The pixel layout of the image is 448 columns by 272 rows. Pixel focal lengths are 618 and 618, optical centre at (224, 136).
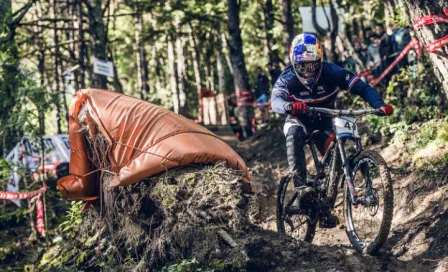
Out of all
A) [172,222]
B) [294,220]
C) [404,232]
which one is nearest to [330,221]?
[404,232]

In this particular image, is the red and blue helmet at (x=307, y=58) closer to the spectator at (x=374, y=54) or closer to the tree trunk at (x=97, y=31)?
the tree trunk at (x=97, y=31)

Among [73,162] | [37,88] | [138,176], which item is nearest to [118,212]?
[138,176]

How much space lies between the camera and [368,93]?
6.55m

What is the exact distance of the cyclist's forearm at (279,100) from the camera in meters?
6.50

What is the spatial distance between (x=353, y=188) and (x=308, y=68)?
1.46 meters

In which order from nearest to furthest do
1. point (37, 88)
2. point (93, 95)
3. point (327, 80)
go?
point (327, 80)
point (93, 95)
point (37, 88)

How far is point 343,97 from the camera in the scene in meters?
14.5

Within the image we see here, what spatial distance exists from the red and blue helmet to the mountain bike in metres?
0.53

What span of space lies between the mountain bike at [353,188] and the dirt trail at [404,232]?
0.24 m

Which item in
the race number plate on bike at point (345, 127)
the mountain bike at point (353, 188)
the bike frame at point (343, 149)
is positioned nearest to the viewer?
the mountain bike at point (353, 188)

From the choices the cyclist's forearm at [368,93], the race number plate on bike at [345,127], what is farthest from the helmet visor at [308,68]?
the race number plate on bike at [345,127]

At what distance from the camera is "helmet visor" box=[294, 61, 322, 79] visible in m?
6.68

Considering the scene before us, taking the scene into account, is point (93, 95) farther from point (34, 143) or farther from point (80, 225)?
point (34, 143)

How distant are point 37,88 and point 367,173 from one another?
5941 millimetres
